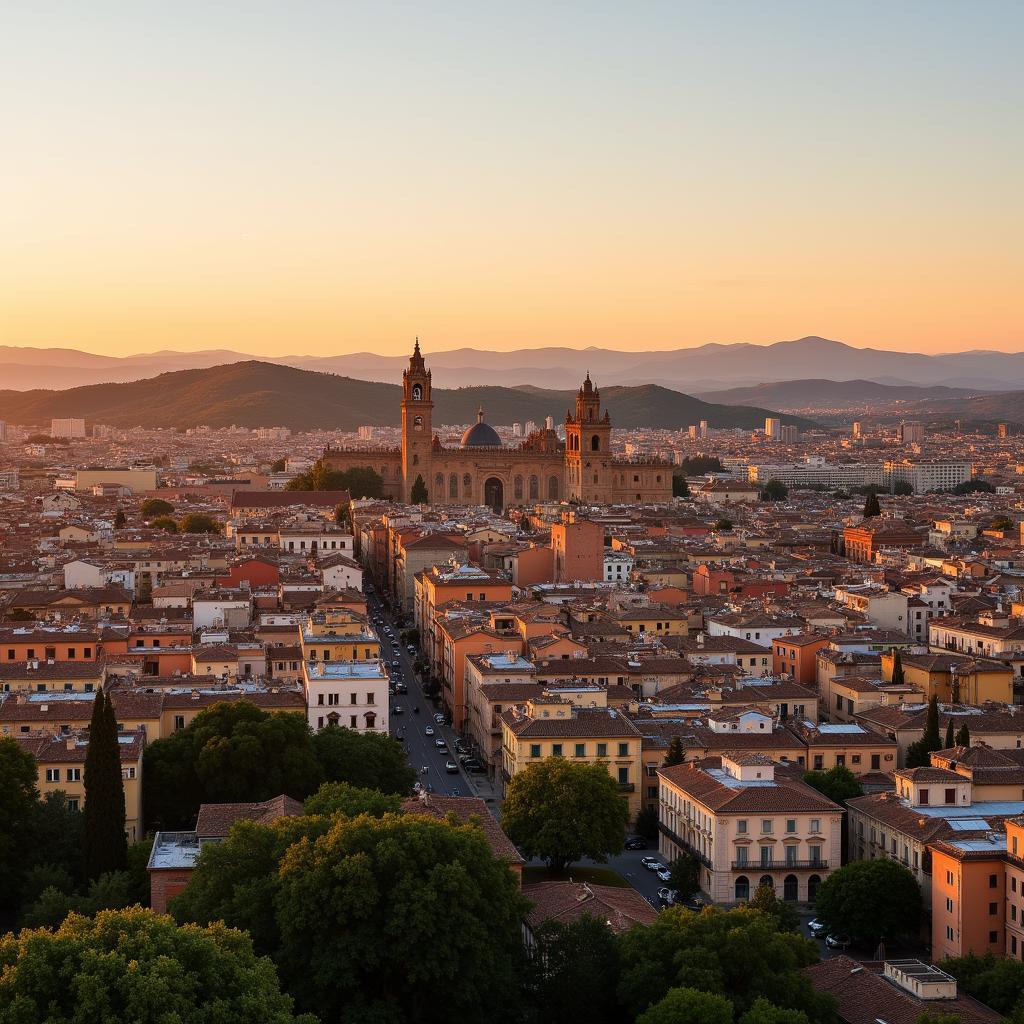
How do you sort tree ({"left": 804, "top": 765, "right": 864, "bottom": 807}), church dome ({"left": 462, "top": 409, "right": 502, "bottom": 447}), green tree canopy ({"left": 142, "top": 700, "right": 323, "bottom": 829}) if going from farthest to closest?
church dome ({"left": 462, "top": 409, "right": 502, "bottom": 447}) < tree ({"left": 804, "top": 765, "right": 864, "bottom": 807}) < green tree canopy ({"left": 142, "top": 700, "right": 323, "bottom": 829})

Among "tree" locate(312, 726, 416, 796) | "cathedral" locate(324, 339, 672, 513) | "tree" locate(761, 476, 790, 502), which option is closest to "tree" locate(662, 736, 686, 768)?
"tree" locate(312, 726, 416, 796)

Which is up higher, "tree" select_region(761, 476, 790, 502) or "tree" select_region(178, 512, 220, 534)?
"tree" select_region(178, 512, 220, 534)

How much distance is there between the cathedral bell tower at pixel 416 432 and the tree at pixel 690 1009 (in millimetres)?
92492

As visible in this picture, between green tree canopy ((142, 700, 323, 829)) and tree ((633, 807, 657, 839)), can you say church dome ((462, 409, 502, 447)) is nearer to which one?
tree ((633, 807, 657, 839))

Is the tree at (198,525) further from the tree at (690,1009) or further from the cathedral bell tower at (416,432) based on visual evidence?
the tree at (690,1009)

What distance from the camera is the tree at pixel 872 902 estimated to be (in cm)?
3253

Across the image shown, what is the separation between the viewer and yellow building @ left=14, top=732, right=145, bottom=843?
3675cm

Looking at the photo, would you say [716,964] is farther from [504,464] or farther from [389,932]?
[504,464]

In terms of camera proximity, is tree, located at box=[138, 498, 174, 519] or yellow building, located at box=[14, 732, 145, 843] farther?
tree, located at box=[138, 498, 174, 519]

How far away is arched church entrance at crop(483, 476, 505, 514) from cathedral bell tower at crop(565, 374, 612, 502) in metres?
4.67

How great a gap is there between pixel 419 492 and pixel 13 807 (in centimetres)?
8174

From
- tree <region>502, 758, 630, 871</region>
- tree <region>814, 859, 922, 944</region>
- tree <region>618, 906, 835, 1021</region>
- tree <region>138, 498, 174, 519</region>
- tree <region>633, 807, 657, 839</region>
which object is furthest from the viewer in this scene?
tree <region>138, 498, 174, 519</region>

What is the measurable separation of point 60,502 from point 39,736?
9116 cm

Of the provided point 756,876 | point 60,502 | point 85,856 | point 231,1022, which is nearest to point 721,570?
point 756,876
